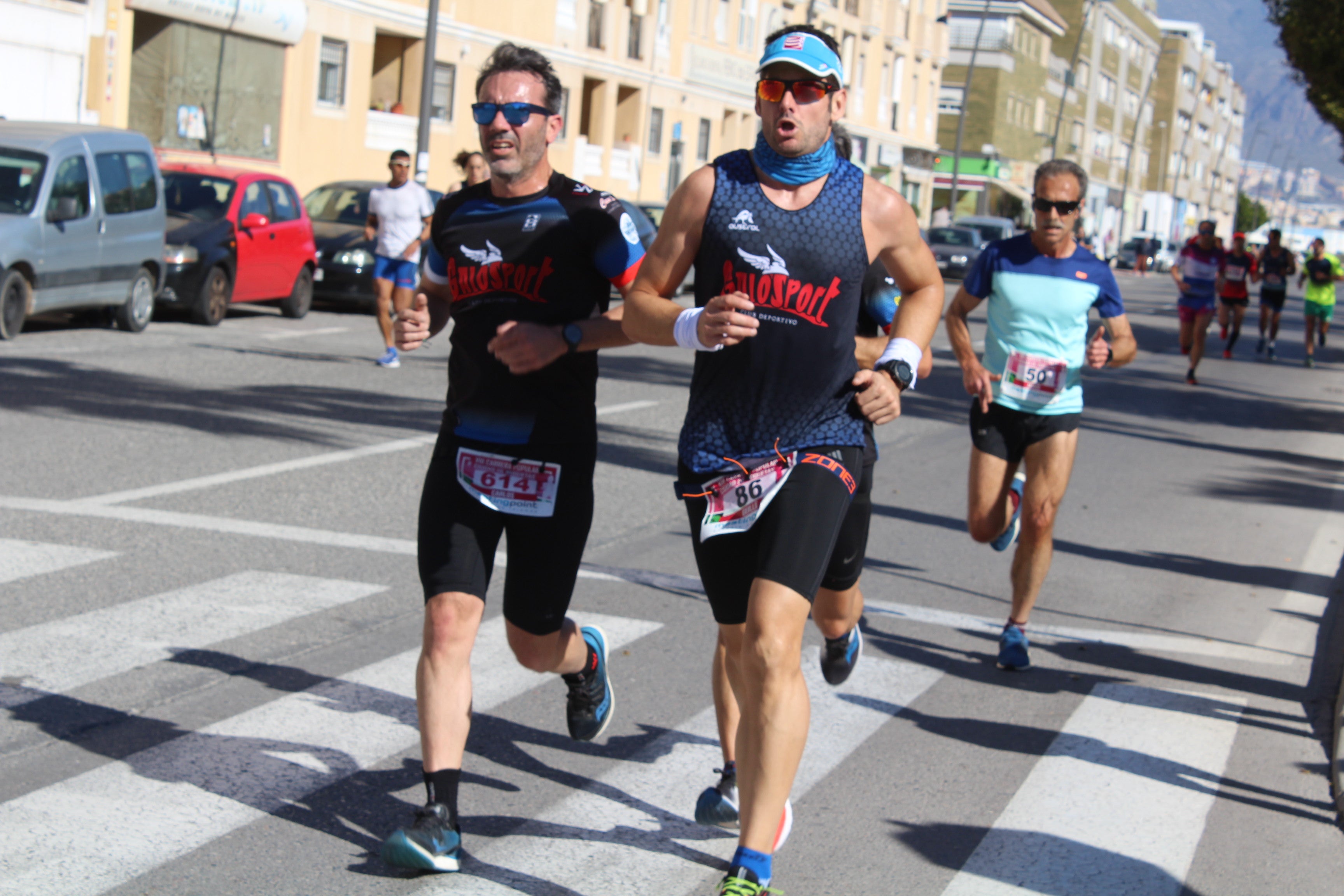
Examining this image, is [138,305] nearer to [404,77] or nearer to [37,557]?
[37,557]

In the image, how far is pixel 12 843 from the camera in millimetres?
3816

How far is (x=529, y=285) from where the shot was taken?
13.5 feet

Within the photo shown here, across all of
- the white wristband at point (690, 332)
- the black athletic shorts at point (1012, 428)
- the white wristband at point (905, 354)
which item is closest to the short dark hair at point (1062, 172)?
the black athletic shorts at point (1012, 428)

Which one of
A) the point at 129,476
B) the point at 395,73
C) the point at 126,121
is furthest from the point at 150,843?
the point at 395,73

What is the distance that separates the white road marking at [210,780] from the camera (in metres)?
3.76

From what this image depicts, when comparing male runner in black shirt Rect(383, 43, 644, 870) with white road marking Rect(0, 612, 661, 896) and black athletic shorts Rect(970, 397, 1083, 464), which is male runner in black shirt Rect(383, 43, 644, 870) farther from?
black athletic shorts Rect(970, 397, 1083, 464)

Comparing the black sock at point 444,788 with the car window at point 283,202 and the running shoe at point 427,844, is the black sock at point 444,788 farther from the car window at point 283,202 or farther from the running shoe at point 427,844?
the car window at point 283,202

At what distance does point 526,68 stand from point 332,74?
28.6m

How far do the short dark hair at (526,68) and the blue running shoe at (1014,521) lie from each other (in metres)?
3.21

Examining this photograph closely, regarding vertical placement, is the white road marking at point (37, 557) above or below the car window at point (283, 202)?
below

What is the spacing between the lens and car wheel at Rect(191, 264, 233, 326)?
677 inches

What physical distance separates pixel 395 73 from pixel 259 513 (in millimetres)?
27839

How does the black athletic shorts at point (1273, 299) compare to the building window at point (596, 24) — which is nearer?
the black athletic shorts at point (1273, 299)

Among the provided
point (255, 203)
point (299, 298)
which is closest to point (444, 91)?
point (299, 298)
